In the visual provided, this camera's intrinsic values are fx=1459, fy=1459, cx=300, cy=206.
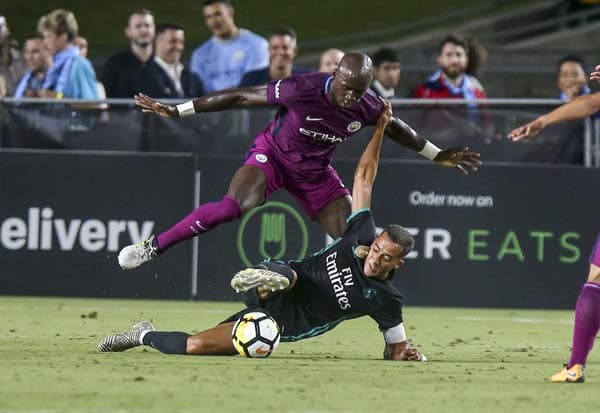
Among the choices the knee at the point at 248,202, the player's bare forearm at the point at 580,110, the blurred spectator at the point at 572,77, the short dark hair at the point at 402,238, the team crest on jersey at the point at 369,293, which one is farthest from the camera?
the blurred spectator at the point at 572,77

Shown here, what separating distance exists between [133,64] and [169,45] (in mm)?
444

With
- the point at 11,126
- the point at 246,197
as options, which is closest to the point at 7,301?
the point at 11,126

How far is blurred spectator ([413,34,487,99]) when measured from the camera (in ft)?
51.5

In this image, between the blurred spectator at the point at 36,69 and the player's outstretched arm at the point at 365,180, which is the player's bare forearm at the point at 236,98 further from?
the blurred spectator at the point at 36,69

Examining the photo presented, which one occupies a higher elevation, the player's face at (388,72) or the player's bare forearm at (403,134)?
the player's face at (388,72)

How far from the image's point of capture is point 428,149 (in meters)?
11.8

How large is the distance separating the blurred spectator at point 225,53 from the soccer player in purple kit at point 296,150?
4.35 metres

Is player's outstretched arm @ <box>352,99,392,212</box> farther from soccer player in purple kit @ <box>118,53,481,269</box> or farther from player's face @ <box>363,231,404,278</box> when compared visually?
player's face @ <box>363,231,404,278</box>

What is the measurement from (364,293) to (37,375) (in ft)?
7.81

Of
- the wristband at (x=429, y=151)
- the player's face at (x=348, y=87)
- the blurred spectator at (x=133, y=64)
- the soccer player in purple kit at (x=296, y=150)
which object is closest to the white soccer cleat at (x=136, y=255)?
the soccer player in purple kit at (x=296, y=150)

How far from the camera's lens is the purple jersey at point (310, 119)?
11.3 meters

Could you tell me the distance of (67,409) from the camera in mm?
7312

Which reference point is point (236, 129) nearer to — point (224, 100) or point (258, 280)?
point (224, 100)

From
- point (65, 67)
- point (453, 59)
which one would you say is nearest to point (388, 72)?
point (453, 59)
